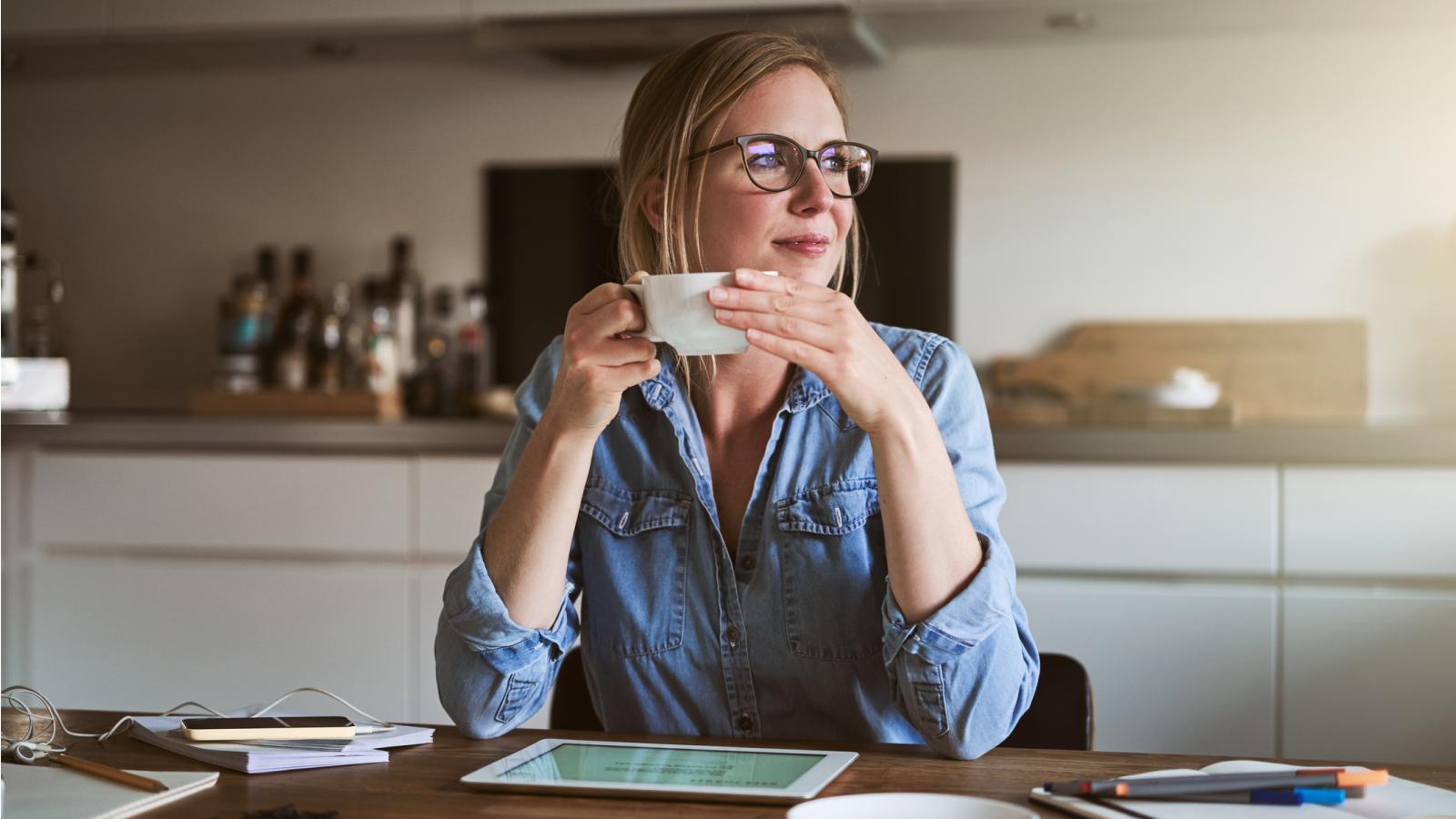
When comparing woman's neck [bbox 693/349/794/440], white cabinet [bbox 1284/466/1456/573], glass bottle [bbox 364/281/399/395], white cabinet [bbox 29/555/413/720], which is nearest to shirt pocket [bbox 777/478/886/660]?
woman's neck [bbox 693/349/794/440]

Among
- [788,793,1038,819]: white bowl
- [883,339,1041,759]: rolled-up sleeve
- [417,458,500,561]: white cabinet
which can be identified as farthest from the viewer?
[417,458,500,561]: white cabinet

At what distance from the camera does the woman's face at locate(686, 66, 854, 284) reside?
1104 millimetres

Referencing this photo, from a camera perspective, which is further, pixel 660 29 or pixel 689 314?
pixel 660 29

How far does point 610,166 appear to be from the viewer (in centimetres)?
301

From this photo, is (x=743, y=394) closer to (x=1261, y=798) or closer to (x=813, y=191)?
(x=813, y=191)

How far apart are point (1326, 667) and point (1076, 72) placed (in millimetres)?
1297

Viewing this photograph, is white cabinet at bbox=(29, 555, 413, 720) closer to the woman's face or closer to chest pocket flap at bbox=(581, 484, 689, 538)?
chest pocket flap at bbox=(581, 484, 689, 538)

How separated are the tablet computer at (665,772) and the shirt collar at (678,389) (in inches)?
14.5

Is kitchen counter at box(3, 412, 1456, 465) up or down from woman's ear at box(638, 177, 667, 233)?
down

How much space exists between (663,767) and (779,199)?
0.48 m

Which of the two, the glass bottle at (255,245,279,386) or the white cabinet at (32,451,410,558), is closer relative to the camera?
the white cabinet at (32,451,410,558)

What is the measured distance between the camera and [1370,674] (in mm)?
2172

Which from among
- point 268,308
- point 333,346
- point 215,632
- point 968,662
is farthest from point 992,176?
point 968,662

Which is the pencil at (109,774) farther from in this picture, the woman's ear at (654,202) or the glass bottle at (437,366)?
the glass bottle at (437,366)
